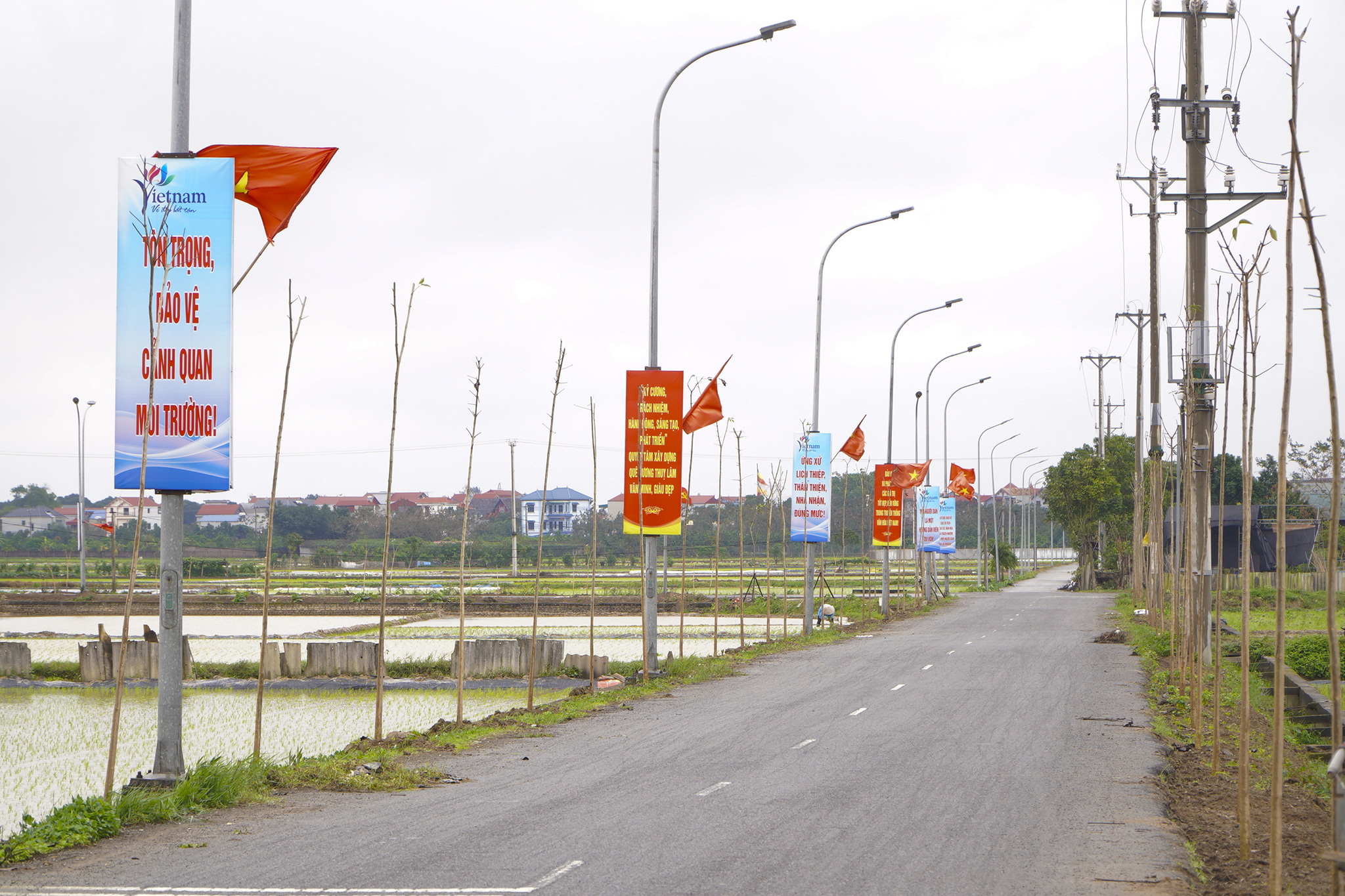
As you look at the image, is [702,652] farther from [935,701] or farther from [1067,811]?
[1067,811]

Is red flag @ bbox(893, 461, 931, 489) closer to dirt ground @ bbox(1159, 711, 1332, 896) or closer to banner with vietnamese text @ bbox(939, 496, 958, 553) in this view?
banner with vietnamese text @ bbox(939, 496, 958, 553)

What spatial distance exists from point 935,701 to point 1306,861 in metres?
10.4

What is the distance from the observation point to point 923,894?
8.09 m

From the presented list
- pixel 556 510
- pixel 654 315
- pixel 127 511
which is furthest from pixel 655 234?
pixel 556 510

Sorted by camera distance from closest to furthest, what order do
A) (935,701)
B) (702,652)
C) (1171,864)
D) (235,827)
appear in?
(1171,864), (235,827), (935,701), (702,652)

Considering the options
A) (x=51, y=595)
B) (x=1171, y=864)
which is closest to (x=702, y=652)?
(x=1171, y=864)

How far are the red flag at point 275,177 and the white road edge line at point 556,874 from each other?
721cm

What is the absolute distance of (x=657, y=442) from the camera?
2295 cm

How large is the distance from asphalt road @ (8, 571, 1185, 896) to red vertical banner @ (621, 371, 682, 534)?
15.8ft

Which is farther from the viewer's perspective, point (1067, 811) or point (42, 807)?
point (42, 807)

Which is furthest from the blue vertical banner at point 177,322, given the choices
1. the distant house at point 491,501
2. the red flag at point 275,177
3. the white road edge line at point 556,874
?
the distant house at point 491,501

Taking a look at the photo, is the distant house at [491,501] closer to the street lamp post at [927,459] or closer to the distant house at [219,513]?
the distant house at [219,513]

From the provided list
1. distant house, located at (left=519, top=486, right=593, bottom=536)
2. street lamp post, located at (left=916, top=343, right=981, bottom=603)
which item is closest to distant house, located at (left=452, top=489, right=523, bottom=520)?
distant house, located at (left=519, top=486, right=593, bottom=536)

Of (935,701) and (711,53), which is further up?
(711,53)
